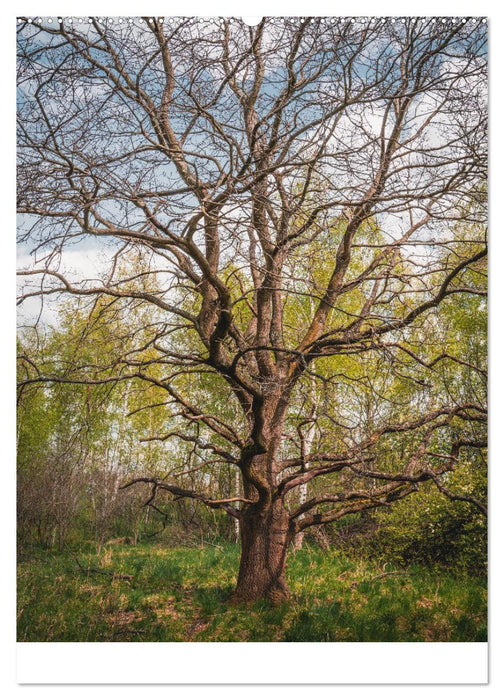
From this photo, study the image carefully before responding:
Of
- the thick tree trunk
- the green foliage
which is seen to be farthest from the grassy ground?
the green foliage

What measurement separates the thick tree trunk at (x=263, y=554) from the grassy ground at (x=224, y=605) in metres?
0.13

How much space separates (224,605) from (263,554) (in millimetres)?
482

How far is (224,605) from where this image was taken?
373cm

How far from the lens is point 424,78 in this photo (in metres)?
3.44

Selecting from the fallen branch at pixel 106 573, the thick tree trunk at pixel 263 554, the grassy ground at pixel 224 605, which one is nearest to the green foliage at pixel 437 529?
the grassy ground at pixel 224 605

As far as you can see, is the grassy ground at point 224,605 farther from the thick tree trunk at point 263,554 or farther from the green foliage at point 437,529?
the green foliage at point 437,529

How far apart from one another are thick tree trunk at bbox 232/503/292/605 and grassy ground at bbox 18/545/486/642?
0.43ft

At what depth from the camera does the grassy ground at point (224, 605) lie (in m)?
3.16

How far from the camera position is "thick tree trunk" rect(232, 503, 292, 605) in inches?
154
